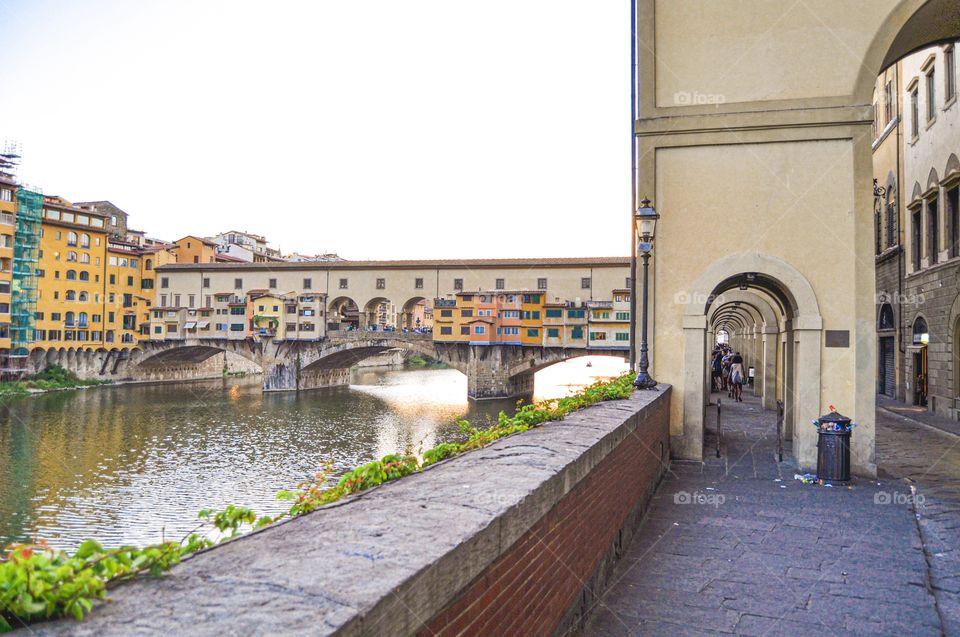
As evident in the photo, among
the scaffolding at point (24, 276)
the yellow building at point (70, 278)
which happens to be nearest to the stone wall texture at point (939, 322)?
the scaffolding at point (24, 276)

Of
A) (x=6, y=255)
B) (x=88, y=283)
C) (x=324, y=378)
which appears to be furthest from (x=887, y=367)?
(x=88, y=283)

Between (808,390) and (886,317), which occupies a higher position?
(886,317)

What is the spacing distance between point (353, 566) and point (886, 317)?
2786 cm

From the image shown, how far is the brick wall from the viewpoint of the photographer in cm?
260

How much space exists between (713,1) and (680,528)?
26.0 ft

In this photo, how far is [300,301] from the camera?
53.5 m

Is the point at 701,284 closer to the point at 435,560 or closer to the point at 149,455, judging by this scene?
the point at 435,560

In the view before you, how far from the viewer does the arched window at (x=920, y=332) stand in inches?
810

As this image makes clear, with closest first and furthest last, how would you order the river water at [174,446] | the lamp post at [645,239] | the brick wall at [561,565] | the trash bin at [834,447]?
the brick wall at [561,565], the trash bin at [834,447], the lamp post at [645,239], the river water at [174,446]

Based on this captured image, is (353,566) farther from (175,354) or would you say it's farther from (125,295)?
Answer: (125,295)

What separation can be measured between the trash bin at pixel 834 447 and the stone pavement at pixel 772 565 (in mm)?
239

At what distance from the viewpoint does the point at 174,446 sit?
2708 centimetres

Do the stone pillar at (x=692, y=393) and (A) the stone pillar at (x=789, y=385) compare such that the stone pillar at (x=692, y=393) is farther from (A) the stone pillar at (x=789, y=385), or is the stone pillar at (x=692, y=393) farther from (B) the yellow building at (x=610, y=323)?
(B) the yellow building at (x=610, y=323)

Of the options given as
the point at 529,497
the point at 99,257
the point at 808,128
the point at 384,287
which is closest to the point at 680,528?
the point at 529,497
